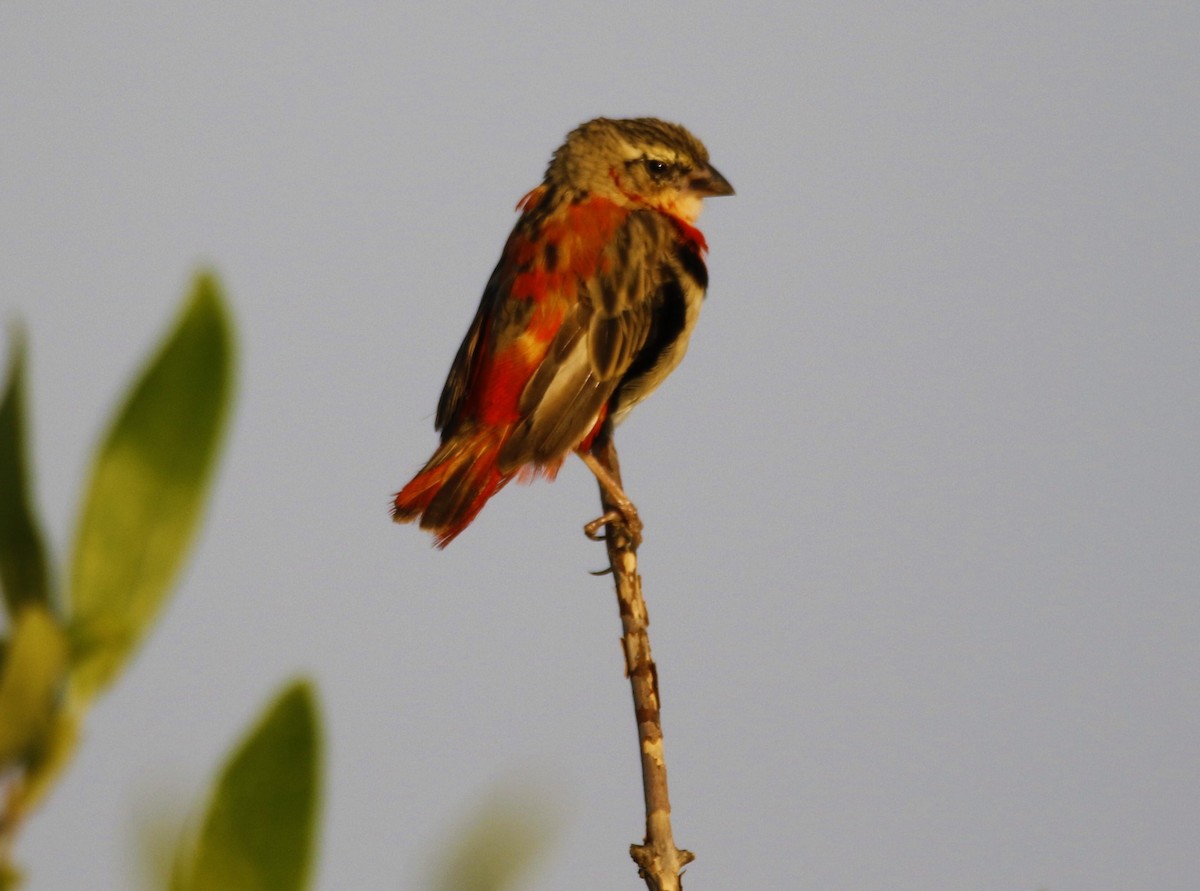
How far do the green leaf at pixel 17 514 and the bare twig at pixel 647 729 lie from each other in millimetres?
2441

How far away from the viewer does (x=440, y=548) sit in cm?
535

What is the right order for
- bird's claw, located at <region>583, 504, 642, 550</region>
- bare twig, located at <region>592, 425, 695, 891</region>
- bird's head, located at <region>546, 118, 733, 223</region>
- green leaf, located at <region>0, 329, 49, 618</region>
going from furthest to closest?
bird's head, located at <region>546, 118, 733, 223</region> → bird's claw, located at <region>583, 504, 642, 550</region> → bare twig, located at <region>592, 425, 695, 891</region> → green leaf, located at <region>0, 329, 49, 618</region>

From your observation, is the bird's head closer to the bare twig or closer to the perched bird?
the perched bird

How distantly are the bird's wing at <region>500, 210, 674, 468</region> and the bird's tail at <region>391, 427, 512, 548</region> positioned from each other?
8cm

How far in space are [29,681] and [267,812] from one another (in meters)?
0.14

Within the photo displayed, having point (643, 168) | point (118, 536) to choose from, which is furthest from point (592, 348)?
point (118, 536)

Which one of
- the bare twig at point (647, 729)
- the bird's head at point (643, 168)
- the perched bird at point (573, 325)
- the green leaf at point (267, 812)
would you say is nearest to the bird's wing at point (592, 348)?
the perched bird at point (573, 325)

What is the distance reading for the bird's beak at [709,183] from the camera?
7.04 metres

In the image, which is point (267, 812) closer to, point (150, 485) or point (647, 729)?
point (150, 485)

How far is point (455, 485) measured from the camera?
5.46 metres

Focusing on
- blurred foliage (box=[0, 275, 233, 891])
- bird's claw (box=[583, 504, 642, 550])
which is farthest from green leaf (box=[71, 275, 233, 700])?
bird's claw (box=[583, 504, 642, 550])

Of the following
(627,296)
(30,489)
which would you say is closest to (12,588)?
(30,489)

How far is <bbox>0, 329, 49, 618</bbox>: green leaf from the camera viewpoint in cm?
68

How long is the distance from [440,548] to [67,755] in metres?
4.61
